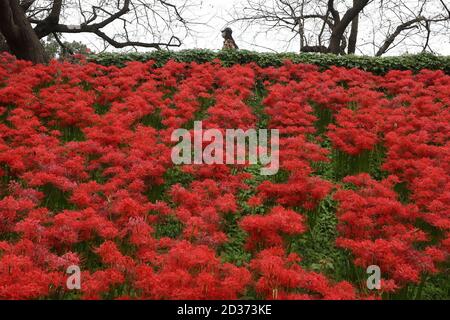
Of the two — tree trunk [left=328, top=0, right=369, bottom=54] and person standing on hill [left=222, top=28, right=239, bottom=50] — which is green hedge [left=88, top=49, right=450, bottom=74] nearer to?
person standing on hill [left=222, top=28, right=239, bottom=50]

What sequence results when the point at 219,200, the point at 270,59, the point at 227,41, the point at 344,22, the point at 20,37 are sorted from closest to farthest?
1. the point at 219,200
2. the point at 20,37
3. the point at 270,59
4. the point at 227,41
5. the point at 344,22

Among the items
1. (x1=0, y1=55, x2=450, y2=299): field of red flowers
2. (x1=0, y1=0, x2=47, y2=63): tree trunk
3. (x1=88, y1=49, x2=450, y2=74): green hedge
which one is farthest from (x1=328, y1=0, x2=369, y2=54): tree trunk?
(x1=0, y1=0, x2=47, y2=63): tree trunk

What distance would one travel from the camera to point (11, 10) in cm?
1331

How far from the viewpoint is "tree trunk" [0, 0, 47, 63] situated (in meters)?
13.3

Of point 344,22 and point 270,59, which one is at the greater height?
point 344,22

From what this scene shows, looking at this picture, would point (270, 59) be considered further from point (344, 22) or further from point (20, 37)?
point (344, 22)

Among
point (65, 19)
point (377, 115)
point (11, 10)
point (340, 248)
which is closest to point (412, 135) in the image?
point (377, 115)

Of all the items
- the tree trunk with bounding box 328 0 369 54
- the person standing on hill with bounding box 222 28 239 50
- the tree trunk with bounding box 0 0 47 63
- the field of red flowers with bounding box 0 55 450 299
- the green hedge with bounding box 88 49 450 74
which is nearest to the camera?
the field of red flowers with bounding box 0 55 450 299

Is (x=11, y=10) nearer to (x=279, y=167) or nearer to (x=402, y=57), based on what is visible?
(x=279, y=167)

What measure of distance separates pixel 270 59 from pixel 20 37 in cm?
689

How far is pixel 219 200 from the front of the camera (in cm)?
587

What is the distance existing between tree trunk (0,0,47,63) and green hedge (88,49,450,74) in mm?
1495

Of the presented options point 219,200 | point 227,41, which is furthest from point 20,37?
point 219,200
